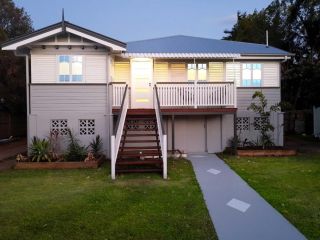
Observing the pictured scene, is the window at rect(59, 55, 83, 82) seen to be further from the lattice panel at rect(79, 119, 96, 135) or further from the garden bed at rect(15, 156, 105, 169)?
the garden bed at rect(15, 156, 105, 169)

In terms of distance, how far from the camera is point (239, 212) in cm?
786

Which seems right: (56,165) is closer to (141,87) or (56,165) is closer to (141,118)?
(141,118)

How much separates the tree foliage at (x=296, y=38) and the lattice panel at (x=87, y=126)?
592 inches

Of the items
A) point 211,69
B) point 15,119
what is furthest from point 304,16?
point 15,119

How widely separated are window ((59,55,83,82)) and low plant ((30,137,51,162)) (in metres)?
2.88

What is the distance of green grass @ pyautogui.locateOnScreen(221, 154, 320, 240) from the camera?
7.40m

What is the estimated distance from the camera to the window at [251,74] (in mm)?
18281

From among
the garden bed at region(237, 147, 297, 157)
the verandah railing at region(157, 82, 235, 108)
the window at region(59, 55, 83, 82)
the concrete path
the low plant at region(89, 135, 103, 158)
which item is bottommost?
the concrete path

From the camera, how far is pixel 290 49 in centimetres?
3148

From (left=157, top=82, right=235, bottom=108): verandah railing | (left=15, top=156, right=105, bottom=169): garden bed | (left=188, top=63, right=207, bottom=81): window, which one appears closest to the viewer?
(left=15, top=156, right=105, bottom=169): garden bed

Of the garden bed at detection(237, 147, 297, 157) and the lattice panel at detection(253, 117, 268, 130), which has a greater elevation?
the lattice panel at detection(253, 117, 268, 130)

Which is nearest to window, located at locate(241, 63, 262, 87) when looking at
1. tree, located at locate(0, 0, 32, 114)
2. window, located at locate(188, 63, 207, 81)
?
window, located at locate(188, 63, 207, 81)

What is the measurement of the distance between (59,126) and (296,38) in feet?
71.7

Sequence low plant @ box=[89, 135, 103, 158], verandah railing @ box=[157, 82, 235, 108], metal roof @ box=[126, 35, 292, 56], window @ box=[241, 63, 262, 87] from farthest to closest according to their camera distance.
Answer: window @ box=[241, 63, 262, 87] → metal roof @ box=[126, 35, 292, 56] → verandah railing @ box=[157, 82, 235, 108] → low plant @ box=[89, 135, 103, 158]
